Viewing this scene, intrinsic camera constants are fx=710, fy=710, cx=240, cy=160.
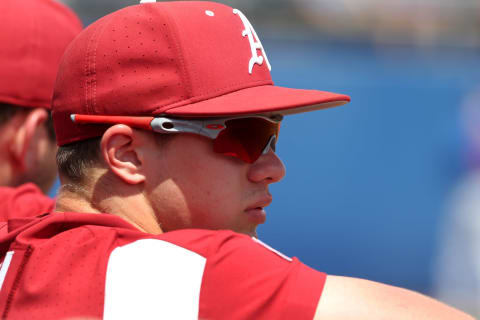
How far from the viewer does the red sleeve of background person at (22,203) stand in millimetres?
2352

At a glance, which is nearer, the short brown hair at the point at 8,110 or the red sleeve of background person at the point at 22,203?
the red sleeve of background person at the point at 22,203

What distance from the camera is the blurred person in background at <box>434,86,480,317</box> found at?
7219mm

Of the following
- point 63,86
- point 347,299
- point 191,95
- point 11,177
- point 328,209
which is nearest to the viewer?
point 347,299

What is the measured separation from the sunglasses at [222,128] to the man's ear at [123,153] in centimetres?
3

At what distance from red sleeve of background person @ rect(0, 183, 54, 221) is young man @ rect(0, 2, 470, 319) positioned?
0.58m

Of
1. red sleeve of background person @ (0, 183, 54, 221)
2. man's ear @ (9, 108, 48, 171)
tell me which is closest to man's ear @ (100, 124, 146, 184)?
red sleeve of background person @ (0, 183, 54, 221)

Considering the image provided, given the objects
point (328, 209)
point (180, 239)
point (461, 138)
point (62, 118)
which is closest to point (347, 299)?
point (180, 239)

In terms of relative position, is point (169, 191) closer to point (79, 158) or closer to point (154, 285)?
point (79, 158)

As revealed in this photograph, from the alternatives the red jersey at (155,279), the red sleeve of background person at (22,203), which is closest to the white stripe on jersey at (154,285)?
the red jersey at (155,279)

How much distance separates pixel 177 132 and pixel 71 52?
1.24 feet

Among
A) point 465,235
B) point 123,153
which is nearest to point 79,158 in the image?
point 123,153

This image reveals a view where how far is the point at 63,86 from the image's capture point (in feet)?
6.00

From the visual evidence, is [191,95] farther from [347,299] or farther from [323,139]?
[323,139]

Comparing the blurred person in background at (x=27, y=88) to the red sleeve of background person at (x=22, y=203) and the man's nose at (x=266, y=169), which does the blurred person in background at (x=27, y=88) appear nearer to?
the red sleeve of background person at (x=22, y=203)
